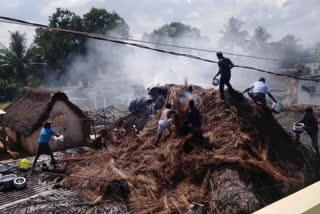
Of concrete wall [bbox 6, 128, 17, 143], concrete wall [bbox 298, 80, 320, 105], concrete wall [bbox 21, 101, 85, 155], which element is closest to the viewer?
concrete wall [bbox 21, 101, 85, 155]

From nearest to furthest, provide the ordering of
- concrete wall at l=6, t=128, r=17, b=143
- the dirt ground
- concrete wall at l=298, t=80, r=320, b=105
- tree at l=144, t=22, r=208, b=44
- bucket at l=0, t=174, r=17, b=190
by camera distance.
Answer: bucket at l=0, t=174, r=17, b=190
the dirt ground
concrete wall at l=6, t=128, r=17, b=143
concrete wall at l=298, t=80, r=320, b=105
tree at l=144, t=22, r=208, b=44

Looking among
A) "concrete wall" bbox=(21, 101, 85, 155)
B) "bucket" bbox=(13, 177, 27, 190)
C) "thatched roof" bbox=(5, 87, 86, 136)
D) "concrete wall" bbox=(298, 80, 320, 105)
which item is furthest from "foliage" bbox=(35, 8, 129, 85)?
"bucket" bbox=(13, 177, 27, 190)

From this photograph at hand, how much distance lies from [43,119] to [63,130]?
1.76 m

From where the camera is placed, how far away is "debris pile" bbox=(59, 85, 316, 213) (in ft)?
19.9

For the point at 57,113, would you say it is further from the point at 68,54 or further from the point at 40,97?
the point at 68,54

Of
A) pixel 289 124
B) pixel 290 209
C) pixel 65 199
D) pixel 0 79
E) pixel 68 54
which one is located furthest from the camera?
pixel 68 54

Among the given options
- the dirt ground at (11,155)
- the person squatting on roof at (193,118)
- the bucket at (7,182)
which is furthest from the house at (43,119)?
the person squatting on roof at (193,118)

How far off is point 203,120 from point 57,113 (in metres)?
10.7

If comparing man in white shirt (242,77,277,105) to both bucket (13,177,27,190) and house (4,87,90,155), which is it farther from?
house (4,87,90,155)

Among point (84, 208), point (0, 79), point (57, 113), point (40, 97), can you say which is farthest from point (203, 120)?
point (0, 79)

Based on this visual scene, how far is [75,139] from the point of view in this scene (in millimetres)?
16672

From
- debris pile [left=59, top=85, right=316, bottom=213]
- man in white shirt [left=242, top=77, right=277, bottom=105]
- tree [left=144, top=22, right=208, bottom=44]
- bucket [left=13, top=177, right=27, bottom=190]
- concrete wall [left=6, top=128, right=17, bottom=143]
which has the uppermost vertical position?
tree [left=144, top=22, right=208, bottom=44]

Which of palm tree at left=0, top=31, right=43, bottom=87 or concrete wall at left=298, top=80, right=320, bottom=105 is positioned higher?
palm tree at left=0, top=31, right=43, bottom=87

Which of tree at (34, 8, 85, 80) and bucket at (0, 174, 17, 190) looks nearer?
bucket at (0, 174, 17, 190)
